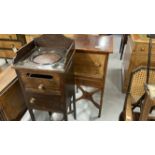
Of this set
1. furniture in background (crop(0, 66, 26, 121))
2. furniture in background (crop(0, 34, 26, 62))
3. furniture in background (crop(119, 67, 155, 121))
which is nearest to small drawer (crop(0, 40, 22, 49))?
furniture in background (crop(0, 34, 26, 62))

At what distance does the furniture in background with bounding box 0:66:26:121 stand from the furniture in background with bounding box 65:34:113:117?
540mm

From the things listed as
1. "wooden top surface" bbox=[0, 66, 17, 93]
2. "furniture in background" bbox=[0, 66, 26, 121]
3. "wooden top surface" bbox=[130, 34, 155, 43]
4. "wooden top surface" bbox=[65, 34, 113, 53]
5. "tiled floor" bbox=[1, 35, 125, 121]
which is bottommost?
"tiled floor" bbox=[1, 35, 125, 121]

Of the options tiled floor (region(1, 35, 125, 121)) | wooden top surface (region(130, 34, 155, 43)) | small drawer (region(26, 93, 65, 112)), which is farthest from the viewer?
tiled floor (region(1, 35, 125, 121))

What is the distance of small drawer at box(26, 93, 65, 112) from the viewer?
1208 millimetres

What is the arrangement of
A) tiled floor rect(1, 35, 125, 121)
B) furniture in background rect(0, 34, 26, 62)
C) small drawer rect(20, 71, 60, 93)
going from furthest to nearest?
furniture in background rect(0, 34, 26, 62) < tiled floor rect(1, 35, 125, 121) < small drawer rect(20, 71, 60, 93)

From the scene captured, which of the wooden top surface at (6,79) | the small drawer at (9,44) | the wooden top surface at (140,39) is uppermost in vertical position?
the wooden top surface at (140,39)

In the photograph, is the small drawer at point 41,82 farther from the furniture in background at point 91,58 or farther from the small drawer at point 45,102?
the furniture in background at point 91,58

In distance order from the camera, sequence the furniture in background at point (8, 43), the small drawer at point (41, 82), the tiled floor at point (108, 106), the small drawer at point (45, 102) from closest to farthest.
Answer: the small drawer at point (41, 82) → the small drawer at point (45, 102) → the tiled floor at point (108, 106) → the furniture in background at point (8, 43)

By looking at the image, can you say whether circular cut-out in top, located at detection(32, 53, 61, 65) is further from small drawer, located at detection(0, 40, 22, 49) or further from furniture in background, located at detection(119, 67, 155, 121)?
small drawer, located at detection(0, 40, 22, 49)

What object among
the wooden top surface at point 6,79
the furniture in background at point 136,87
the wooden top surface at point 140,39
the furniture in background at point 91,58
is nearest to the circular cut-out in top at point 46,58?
the furniture in background at point 91,58

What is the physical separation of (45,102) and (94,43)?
2.06 feet

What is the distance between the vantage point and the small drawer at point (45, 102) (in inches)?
Result: 47.6

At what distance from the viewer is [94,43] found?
1.38 meters

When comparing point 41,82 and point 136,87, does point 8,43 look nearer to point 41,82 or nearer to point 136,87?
point 41,82
